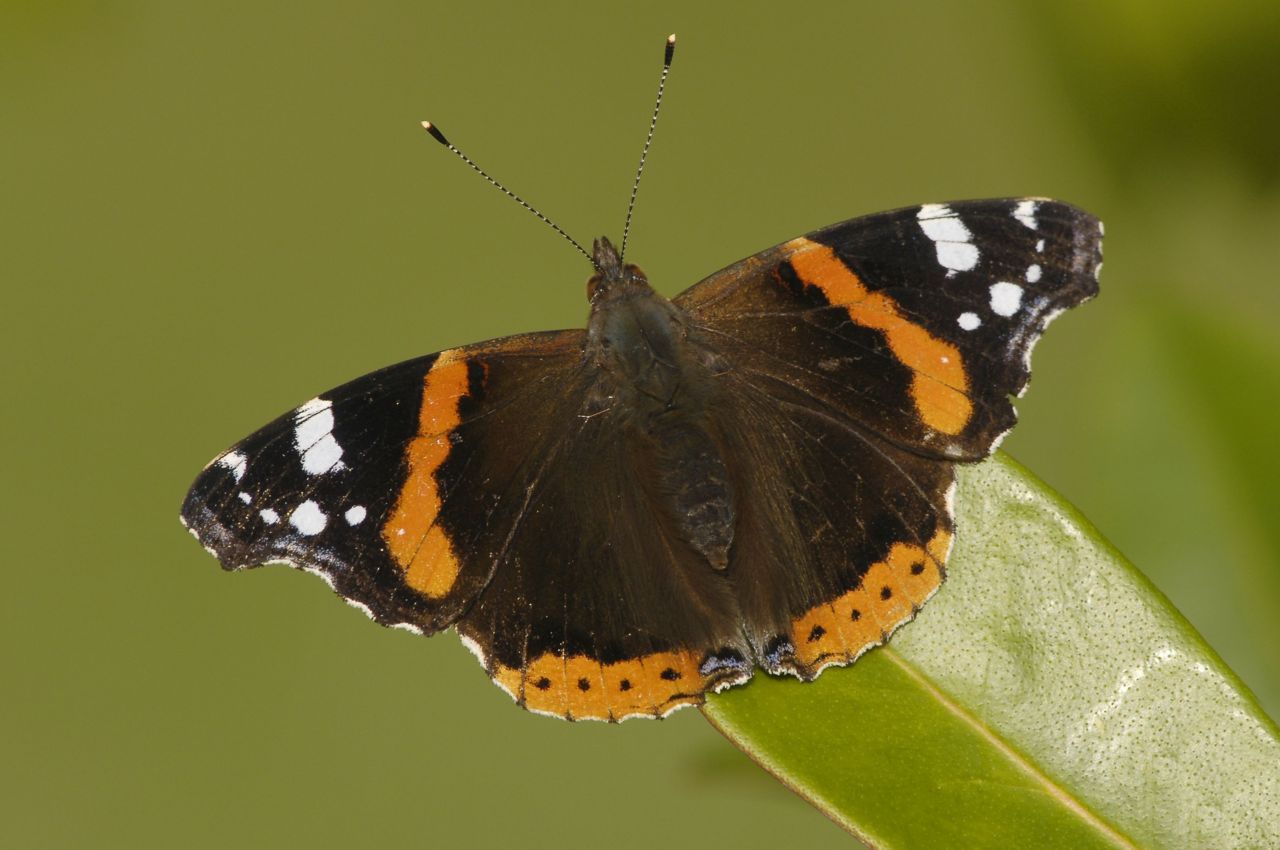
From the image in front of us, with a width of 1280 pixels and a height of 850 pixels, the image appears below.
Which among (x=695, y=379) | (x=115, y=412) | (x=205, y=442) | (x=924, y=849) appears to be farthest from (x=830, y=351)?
(x=115, y=412)

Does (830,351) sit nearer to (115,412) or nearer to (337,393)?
(337,393)

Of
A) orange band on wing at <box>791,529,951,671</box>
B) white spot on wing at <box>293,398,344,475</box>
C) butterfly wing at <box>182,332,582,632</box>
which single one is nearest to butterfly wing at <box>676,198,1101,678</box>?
orange band on wing at <box>791,529,951,671</box>

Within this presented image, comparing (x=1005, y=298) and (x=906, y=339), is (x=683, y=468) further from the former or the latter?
(x=1005, y=298)

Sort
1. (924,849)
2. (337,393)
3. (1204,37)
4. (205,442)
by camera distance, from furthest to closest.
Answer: (205,442)
(1204,37)
(337,393)
(924,849)

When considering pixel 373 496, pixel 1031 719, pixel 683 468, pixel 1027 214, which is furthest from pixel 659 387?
pixel 1031 719

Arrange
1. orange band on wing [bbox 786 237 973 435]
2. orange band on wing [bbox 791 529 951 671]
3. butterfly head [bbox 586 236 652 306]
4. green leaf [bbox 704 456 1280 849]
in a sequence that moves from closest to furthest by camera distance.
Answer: green leaf [bbox 704 456 1280 849] < orange band on wing [bbox 791 529 951 671] < orange band on wing [bbox 786 237 973 435] < butterfly head [bbox 586 236 652 306]

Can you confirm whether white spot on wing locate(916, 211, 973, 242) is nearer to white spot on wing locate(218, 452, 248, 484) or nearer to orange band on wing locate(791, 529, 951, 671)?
orange band on wing locate(791, 529, 951, 671)
